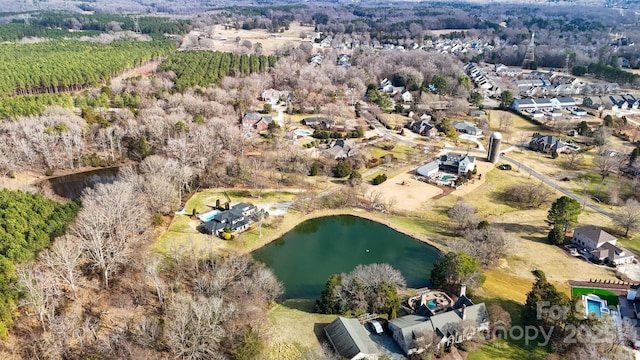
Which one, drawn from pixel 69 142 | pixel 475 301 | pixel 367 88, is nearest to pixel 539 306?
pixel 475 301

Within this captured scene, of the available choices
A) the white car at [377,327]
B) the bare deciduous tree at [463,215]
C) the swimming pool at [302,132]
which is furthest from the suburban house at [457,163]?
the white car at [377,327]

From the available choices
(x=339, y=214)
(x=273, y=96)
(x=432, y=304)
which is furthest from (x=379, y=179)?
(x=273, y=96)

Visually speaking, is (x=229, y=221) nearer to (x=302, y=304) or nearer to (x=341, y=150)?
(x=302, y=304)

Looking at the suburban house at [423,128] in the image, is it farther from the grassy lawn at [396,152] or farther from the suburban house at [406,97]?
the suburban house at [406,97]

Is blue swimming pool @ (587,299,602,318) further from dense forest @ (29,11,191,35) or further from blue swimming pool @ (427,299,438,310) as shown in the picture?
dense forest @ (29,11,191,35)

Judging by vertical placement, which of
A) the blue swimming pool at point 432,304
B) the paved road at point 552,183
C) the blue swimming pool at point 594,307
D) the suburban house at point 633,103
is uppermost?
the suburban house at point 633,103

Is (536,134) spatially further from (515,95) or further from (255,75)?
(255,75)

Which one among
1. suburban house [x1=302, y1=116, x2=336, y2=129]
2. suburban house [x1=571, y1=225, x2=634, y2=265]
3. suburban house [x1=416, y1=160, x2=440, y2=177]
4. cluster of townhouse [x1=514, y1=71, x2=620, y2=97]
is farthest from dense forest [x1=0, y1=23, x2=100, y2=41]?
suburban house [x1=571, y1=225, x2=634, y2=265]
